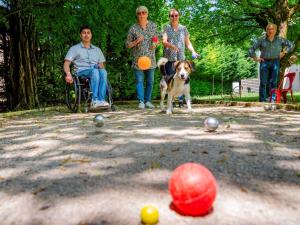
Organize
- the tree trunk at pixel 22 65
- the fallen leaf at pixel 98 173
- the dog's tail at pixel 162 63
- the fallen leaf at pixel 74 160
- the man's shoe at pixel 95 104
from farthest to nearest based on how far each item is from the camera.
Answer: the tree trunk at pixel 22 65 → the dog's tail at pixel 162 63 → the man's shoe at pixel 95 104 → the fallen leaf at pixel 74 160 → the fallen leaf at pixel 98 173

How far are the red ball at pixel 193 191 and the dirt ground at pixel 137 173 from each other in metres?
0.05

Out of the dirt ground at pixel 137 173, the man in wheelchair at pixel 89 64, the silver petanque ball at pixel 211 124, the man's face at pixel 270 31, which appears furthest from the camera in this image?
the man's face at pixel 270 31

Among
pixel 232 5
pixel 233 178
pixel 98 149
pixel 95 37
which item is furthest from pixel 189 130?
pixel 232 5

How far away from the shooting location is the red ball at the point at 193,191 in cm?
203

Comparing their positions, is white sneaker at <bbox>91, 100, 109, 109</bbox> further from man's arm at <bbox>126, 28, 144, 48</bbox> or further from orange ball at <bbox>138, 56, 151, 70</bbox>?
man's arm at <bbox>126, 28, 144, 48</bbox>

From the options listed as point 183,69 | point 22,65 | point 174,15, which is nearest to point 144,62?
point 174,15

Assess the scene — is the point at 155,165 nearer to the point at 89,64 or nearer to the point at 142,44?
the point at 89,64

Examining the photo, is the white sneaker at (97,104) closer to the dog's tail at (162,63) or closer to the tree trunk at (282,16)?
the dog's tail at (162,63)

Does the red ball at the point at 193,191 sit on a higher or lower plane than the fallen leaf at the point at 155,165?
higher

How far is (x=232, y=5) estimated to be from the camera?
16.1 metres

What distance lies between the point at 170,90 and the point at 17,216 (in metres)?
5.47

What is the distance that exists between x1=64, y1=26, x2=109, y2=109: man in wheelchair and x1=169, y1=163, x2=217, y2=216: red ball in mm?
5737

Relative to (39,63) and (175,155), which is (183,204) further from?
(39,63)

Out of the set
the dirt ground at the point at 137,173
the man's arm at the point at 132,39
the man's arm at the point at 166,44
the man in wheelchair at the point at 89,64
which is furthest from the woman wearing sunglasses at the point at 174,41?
the dirt ground at the point at 137,173
